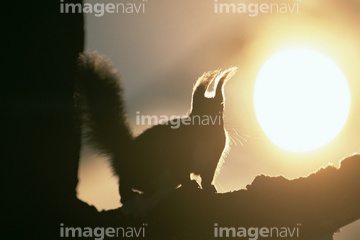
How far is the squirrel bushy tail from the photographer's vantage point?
490cm

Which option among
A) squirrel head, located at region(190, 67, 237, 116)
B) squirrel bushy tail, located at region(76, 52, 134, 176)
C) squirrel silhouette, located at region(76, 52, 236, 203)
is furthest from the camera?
squirrel head, located at region(190, 67, 237, 116)

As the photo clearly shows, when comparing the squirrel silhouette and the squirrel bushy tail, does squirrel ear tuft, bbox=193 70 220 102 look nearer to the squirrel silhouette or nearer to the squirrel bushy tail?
the squirrel silhouette

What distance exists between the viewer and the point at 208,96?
588 cm

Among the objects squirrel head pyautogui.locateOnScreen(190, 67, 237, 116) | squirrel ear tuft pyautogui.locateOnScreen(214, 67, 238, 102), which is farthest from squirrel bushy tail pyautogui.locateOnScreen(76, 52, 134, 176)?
squirrel ear tuft pyautogui.locateOnScreen(214, 67, 238, 102)

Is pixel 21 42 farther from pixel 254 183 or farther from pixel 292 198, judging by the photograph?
pixel 292 198

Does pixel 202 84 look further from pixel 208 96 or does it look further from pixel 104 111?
pixel 104 111

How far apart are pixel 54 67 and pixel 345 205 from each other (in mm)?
2915

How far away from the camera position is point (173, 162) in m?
5.09

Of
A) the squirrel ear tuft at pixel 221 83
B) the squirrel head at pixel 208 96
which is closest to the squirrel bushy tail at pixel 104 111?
the squirrel head at pixel 208 96

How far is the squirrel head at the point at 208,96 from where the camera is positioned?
572 cm

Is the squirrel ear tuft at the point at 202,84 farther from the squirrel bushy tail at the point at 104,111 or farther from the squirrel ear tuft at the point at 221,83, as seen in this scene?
the squirrel bushy tail at the point at 104,111

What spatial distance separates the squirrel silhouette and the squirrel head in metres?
0.01

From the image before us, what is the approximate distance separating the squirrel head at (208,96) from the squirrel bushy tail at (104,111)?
3.04 feet

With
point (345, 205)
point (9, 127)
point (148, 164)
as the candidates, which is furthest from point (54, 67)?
point (345, 205)
